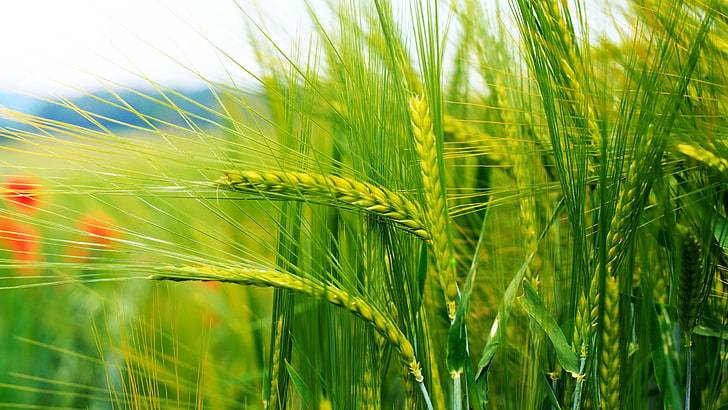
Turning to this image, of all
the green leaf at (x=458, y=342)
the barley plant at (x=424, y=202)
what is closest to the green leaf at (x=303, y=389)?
the barley plant at (x=424, y=202)

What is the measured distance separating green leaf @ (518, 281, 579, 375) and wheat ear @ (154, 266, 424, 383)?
86 mm

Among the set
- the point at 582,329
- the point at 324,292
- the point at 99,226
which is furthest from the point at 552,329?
the point at 99,226

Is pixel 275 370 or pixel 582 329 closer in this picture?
pixel 582 329

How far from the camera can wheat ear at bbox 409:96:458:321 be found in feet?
1.49

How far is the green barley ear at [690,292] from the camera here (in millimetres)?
519

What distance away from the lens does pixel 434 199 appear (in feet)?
1.51

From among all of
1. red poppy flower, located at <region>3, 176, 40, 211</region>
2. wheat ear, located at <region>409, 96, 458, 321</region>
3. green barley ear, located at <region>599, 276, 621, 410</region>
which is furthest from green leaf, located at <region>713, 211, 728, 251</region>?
red poppy flower, located at <region>3, 176, 40, 211</region>

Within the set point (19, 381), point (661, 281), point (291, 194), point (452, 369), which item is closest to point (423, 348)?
point (452, 369)

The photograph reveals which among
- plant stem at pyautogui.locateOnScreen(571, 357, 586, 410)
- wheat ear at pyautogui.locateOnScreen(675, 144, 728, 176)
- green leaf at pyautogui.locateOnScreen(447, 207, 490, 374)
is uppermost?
wheat ear at pyautogui.locateOnScreen(675, 144, 728, 176)

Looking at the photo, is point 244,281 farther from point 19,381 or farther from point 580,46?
point 19,381

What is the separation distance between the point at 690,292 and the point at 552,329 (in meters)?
0.12

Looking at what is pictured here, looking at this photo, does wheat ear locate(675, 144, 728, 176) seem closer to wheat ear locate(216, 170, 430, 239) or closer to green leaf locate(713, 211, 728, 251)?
green leaf locate(713, 211, 728, 251)

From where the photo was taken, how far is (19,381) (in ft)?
3.24

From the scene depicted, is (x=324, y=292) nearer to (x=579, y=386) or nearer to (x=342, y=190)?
(x=342, y=190)
